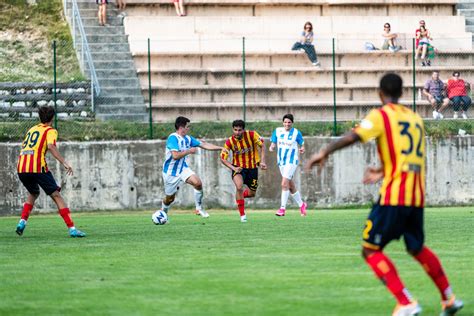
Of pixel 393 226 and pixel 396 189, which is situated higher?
pixel 396 189

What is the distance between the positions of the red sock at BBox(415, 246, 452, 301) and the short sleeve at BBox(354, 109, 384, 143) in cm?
104

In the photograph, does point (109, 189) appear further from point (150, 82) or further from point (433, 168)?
point (433, 168)

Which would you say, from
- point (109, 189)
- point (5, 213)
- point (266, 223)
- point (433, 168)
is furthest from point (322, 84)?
point (266, 223)

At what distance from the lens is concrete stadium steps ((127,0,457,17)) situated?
36.9 m

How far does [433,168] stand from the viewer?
1188 inches

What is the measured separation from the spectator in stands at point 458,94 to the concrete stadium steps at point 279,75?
1.99 meters

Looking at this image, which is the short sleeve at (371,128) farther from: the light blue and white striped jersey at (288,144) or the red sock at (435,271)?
the light blue and white striped jersey at (288,144)

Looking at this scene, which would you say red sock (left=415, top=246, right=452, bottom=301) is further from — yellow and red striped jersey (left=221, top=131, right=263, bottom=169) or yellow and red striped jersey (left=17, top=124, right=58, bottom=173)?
yellow and red striped jersey (left=221, top=131, right=263, bottom=169)

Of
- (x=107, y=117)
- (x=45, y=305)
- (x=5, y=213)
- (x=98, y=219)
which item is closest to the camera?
(x=45, y=305)

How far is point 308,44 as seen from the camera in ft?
113

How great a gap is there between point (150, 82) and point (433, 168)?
7.51 meters

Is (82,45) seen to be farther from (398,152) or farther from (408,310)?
(408,310)

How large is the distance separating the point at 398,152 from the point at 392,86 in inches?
21.5

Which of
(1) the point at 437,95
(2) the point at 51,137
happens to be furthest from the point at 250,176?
(1) the point at 437,95
